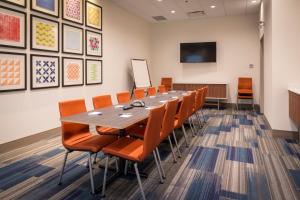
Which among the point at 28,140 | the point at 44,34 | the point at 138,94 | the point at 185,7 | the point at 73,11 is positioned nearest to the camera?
the point at 28,140

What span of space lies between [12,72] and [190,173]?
308cm

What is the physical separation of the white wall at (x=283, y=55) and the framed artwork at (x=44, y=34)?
4087mm

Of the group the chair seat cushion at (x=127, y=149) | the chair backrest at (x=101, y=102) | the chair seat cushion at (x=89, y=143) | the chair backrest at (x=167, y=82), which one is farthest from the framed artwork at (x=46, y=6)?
the chair backrest at (x=167, y=82)

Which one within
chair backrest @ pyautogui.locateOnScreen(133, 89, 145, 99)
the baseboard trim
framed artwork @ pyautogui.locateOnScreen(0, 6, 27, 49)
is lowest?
the baseboard trim

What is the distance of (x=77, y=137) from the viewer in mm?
2812

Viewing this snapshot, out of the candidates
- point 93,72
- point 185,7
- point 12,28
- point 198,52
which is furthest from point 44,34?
point 198,52

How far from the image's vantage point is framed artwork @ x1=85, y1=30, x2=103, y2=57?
5.44 m

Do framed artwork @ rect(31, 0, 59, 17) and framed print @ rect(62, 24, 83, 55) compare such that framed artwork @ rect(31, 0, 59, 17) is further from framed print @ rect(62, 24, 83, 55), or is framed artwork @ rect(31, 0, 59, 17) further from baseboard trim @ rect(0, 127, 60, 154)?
baseboard trim @ rect(0, 127, 60, 154)

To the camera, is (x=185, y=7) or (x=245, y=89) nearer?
(x=185, y=7)

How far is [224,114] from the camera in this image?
274 inches

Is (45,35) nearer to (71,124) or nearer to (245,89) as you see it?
(71,124)

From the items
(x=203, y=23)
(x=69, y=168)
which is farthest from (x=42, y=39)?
(x=203, y=23)

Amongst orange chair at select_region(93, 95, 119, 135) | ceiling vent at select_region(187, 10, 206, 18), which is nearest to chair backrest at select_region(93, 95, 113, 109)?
orange chair at select_region(93, 95, 119, 135)

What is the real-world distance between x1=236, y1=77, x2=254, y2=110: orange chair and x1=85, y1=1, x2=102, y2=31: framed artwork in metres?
4.81
